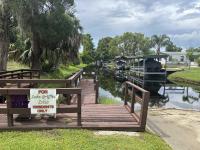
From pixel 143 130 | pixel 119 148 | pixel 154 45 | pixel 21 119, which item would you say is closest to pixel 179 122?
pixel 143 130

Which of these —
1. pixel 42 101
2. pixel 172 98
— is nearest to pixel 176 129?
pixel 42 101

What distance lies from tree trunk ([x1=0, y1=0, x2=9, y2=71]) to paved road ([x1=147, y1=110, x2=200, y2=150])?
46.5 ft

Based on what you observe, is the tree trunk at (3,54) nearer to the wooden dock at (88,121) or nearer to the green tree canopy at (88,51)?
the wooden dock at (88,121)

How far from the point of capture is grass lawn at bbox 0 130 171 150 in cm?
623

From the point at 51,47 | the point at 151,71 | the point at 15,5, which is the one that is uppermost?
the point at 15,5

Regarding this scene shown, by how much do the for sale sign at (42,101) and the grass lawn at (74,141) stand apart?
0.50 meters

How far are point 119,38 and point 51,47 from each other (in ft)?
262

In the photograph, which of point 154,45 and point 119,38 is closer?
point 119,38

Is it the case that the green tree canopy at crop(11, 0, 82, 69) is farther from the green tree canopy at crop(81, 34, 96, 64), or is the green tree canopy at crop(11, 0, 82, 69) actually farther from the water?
the green tree canopy at crop(81, 34, 96, 64)

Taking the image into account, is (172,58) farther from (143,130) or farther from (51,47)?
(143,130)

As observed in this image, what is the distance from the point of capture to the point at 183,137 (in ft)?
26.5

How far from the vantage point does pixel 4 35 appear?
23.2m

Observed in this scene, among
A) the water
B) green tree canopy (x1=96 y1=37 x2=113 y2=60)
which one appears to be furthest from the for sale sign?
green tree canopy (x1=96 y1=37 x2=113 y2=60)

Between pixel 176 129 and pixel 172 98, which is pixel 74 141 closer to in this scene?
pixel 176 129
